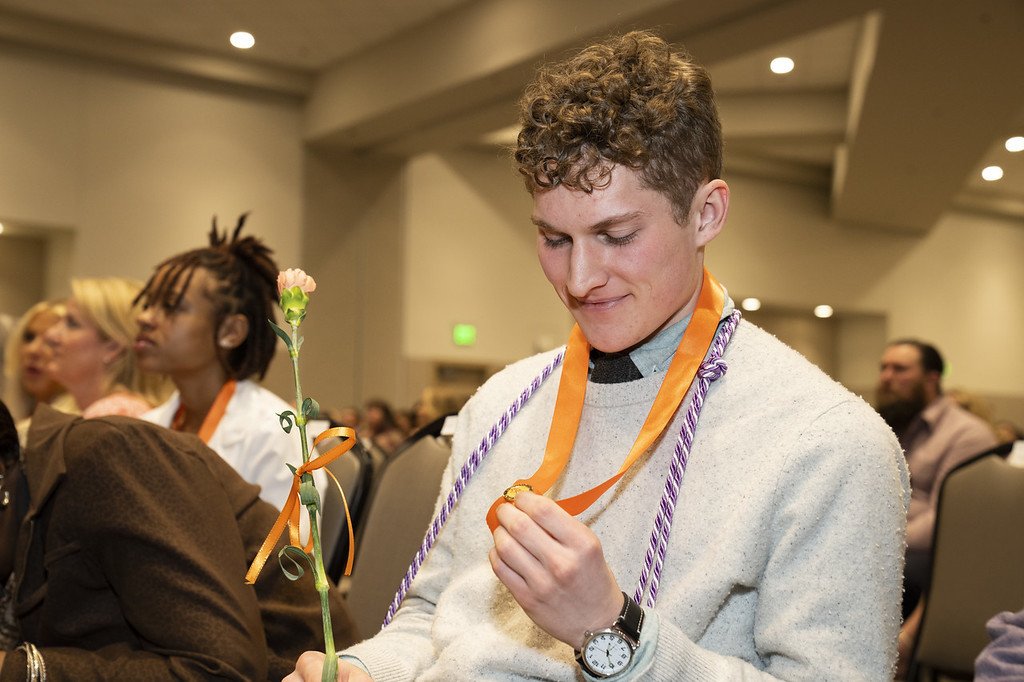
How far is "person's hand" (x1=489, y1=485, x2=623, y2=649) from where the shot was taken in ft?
3.50

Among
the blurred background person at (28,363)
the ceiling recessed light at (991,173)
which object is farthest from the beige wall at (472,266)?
the blurred background person at (28,363)

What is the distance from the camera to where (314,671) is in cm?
124

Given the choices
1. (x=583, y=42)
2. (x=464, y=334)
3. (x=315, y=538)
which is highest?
(x=583, y=42)

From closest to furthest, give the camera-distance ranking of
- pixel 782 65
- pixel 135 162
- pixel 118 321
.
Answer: pixel 118 321 < pixel 782 65 < pixel 135 162

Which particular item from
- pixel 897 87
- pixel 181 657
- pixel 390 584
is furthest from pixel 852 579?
pixel 897 87

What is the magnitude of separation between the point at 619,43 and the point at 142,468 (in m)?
0.87

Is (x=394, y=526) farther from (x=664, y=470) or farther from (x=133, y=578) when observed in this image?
(x=664, y=470)

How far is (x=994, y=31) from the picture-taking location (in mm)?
6312

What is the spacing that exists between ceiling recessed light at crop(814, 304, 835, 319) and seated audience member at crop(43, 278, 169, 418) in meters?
9.74

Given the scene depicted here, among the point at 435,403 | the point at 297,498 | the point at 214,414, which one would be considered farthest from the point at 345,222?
the point at 297,498

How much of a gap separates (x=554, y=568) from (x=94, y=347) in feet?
10.2

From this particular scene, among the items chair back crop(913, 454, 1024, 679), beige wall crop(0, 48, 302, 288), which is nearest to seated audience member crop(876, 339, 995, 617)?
chair back crop(913, 454, 1024, 679)

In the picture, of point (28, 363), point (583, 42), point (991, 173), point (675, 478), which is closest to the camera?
Answer: point (675, 478)

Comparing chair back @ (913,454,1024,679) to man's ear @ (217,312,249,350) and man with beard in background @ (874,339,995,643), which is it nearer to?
man with beard in background @ (874,339,995,643)
